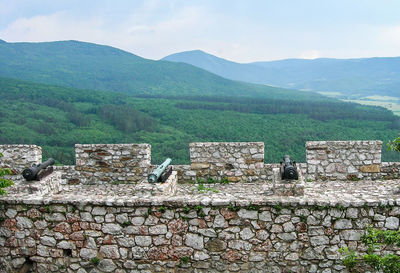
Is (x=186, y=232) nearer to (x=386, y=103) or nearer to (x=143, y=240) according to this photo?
(x=143, y=240)

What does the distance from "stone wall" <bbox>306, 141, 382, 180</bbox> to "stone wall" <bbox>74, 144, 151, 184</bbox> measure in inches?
159

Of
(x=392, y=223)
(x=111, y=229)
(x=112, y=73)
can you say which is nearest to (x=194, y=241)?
(x=111, y=229)

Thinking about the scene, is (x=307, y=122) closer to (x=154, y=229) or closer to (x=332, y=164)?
(x=332, y=164)

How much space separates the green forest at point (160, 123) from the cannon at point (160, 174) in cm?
1481

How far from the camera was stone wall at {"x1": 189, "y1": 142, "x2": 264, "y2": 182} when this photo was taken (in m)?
9.51

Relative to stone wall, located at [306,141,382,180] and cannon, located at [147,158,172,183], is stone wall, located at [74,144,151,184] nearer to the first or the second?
cannon, located at [147,158,172,183]

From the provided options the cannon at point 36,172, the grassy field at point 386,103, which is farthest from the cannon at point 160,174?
the grassy field at point 386,103

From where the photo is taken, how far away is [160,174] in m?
7.72

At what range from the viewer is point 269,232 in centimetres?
Answer: 552

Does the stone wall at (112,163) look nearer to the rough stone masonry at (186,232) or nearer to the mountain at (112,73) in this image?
the rough stone masonry at (186,232)

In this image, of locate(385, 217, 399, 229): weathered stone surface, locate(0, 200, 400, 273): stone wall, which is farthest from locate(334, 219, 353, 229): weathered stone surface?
Answer: locate(385, 217, 399, 229): weathered stone surface

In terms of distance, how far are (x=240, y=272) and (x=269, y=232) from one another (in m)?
0.73

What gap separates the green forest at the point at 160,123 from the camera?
114ft

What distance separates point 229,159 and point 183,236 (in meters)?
4.11
